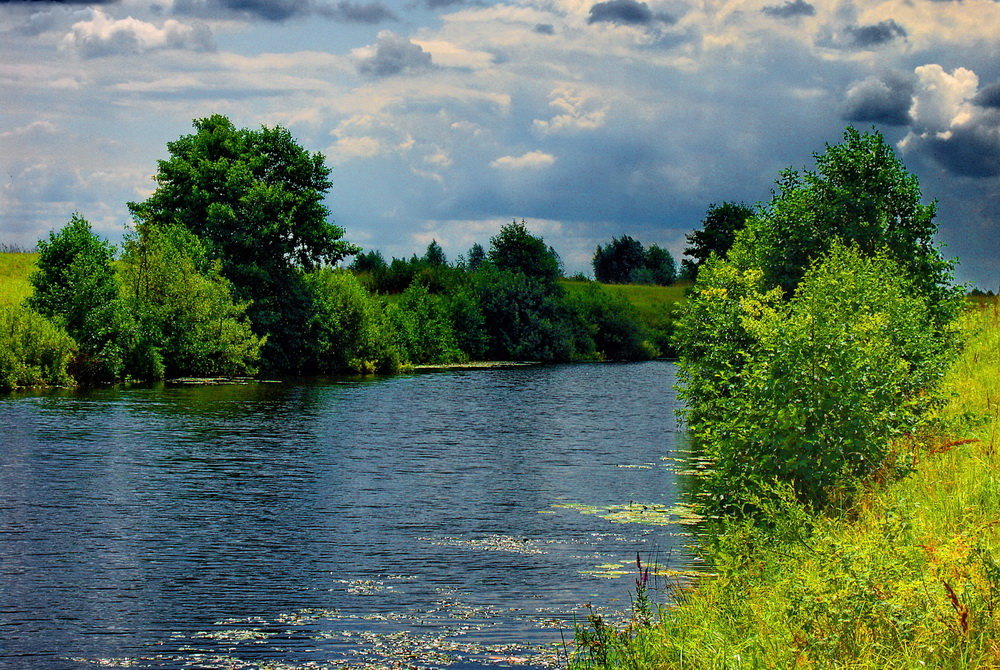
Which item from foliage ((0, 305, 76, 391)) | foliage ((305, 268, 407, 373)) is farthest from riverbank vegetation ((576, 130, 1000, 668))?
foliage ((305, 268, 407, 373))

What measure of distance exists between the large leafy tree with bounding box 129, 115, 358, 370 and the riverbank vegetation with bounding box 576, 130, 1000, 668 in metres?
43.9

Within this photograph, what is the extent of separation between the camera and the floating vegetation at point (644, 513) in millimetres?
19969

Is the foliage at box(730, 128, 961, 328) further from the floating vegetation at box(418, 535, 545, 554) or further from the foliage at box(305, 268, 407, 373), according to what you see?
the foliage at box(305, 268, 407, 373)

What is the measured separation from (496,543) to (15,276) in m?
68.9

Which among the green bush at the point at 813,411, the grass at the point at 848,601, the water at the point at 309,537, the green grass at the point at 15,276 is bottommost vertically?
the water at the point at 309,537

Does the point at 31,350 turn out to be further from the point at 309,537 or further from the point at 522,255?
the point at 522,255

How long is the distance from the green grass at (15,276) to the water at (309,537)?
1795 centimetres

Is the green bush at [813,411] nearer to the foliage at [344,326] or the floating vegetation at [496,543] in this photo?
the floating vegetation at [496,543]

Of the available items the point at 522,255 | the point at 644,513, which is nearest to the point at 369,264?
the point at 522,255

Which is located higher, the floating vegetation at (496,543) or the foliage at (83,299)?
the foliage at (83,299)

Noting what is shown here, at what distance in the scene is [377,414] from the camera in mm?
42906

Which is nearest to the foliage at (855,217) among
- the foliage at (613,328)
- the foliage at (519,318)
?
the foliage at (519,318)

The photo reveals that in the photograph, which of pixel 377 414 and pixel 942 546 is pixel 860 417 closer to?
pixel 942 546

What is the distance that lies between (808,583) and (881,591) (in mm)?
689
